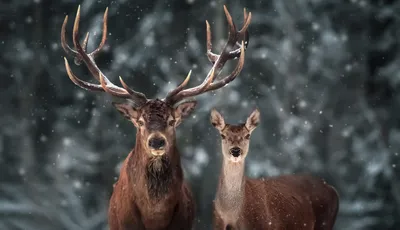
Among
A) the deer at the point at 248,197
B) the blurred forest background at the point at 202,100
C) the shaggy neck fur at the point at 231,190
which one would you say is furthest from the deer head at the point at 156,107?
the blurred forest background at the point at 202,100

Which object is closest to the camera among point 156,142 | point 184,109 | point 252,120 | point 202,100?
point 156,142

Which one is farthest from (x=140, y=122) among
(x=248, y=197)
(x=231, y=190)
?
(x=248, y=197)

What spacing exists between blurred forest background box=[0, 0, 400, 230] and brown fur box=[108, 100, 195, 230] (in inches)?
130

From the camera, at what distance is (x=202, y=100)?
8938 millimetres

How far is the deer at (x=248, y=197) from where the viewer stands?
579cm

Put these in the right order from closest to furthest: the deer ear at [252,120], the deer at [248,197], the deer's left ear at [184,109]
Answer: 1. the deer's left ear at [184,109]
2. the deer at [248,197]
3. the deer ear at [252,120]

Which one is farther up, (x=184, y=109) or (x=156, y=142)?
(x=184, y=109)

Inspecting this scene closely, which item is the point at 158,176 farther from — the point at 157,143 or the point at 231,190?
the point at 231,190

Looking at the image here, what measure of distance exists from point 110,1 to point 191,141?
226cm

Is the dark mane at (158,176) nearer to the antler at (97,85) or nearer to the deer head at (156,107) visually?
the deer head at (156,107)

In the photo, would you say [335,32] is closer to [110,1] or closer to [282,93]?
[282,93]

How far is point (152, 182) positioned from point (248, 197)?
1.04 meters

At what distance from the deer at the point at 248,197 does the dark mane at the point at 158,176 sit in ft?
2.28

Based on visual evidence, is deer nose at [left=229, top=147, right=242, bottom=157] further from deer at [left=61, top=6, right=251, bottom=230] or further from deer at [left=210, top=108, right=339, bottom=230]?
deer at [left=61, top=6, right=251, bottom=230]
